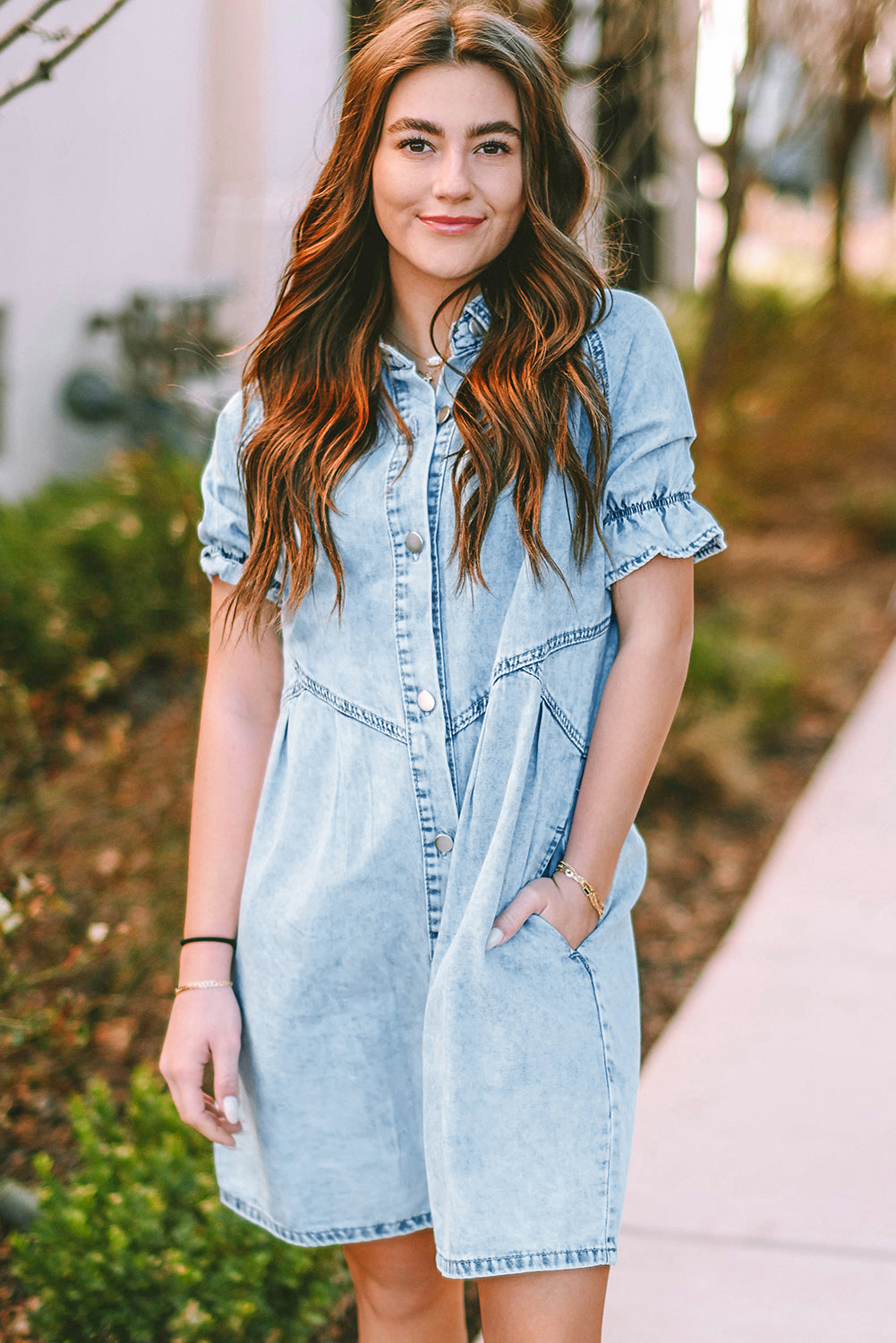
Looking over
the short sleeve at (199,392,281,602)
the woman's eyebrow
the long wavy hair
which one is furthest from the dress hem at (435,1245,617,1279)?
the woman's eyebrow

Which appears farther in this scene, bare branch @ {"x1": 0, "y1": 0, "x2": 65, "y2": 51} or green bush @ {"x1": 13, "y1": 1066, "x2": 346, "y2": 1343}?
green bush @ {"x1": 13, "y1": 1066, "x2": 346, "y2": 1343}

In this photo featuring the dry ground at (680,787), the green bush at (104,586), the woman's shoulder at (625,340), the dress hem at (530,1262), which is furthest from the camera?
the green bush at (104,586)

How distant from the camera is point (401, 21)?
1583mm

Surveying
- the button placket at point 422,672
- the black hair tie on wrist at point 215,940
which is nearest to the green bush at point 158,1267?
the black hair tie on wrist at point 215,940

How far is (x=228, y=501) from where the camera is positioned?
177 centimetres

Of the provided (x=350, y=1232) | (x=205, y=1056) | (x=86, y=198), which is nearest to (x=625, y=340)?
(x=205, y=1056)

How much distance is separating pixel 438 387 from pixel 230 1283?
4.63ft

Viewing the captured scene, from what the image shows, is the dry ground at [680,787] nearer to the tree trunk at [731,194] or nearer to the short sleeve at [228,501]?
the tree trunk at [731,194]

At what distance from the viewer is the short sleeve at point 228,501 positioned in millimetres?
1745

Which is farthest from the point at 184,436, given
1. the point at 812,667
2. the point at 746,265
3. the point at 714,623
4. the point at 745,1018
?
the point at 746,265

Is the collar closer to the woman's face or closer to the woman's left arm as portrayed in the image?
the woman's face

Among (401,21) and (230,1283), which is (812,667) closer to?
(230,1283)

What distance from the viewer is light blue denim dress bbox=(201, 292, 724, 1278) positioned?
1.50m

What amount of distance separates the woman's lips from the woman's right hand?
3.02 ft
